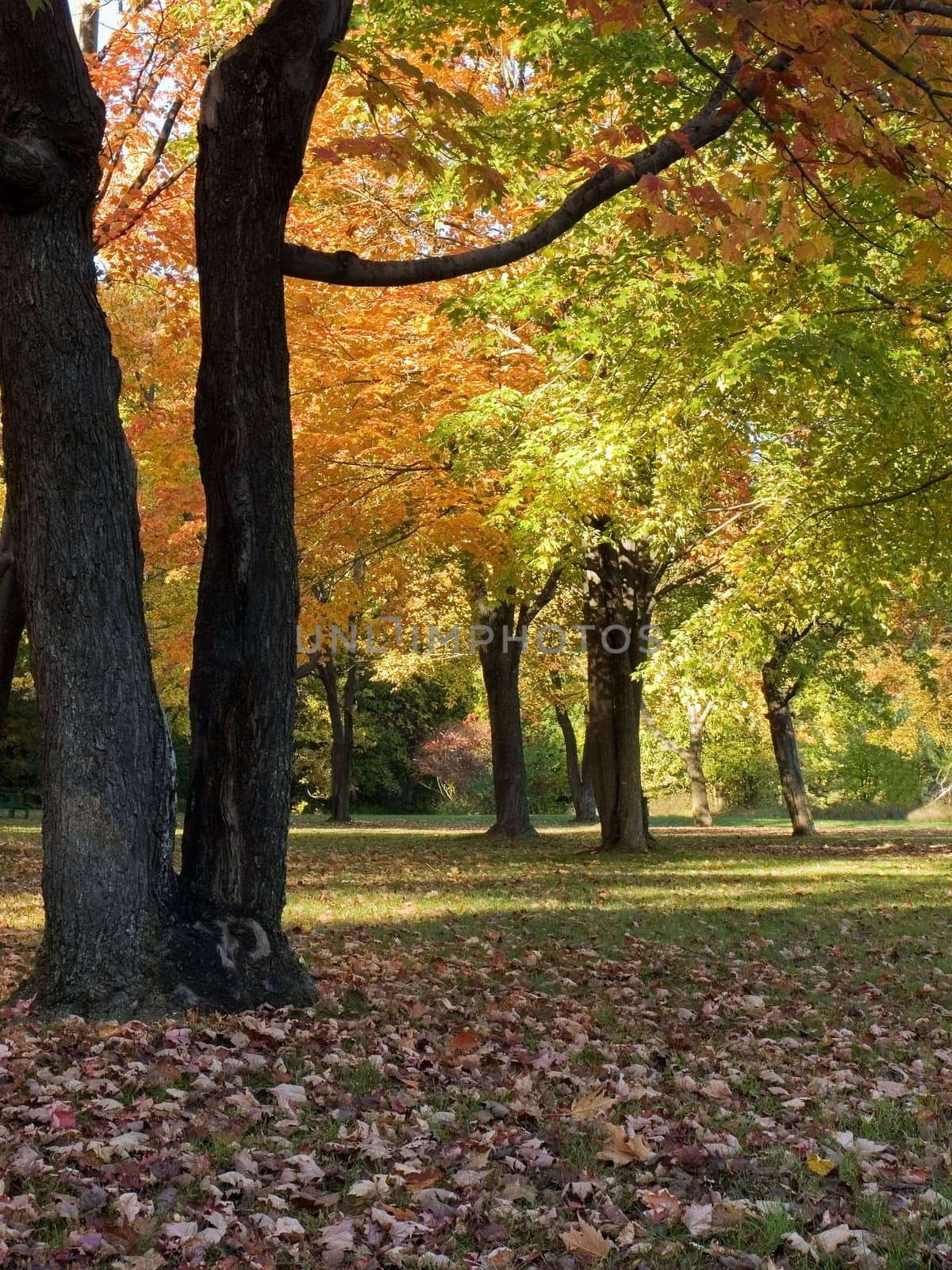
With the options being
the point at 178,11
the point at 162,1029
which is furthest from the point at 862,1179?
the point at 178,11

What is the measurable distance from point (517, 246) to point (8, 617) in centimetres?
772

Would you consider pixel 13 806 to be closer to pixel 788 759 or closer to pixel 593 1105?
pixel 788 759

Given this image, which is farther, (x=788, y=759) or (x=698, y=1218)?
(x=788, y=759)

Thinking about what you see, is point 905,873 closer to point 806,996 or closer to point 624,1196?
point 806,996

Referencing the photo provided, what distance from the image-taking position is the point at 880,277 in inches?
594

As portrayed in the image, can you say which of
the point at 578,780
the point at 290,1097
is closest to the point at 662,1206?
the point at 290,1097

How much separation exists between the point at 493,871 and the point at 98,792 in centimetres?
1191

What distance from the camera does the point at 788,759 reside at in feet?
103

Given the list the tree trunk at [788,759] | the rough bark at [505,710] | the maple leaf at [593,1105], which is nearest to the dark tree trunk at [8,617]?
the maple leaf at [593,1105]

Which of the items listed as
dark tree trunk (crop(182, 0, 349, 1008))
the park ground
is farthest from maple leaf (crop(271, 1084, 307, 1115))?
dark tree trunk (crop(182, 0, 349, 1008))

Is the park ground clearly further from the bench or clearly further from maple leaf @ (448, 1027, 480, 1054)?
the bench

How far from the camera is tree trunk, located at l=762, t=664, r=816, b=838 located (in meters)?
30.6

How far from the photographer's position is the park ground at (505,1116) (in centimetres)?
357

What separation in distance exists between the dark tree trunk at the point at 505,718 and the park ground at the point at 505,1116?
52.2 ft
